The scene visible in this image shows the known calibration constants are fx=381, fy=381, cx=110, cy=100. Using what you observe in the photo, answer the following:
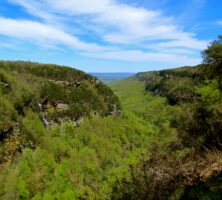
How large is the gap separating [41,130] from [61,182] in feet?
102

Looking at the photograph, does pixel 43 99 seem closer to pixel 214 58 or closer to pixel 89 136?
pixel 89 136

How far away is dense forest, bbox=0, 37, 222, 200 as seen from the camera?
13.8 meters

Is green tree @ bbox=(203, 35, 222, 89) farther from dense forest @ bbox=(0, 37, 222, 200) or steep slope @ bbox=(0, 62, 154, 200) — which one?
steep slope @ bbox=(0, 62, 154, 200)

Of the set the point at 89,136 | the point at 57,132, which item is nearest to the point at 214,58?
the point at 57,132

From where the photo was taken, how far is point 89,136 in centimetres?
13838

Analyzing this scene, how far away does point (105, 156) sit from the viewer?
12662 cm

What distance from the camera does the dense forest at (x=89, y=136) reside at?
13.8m

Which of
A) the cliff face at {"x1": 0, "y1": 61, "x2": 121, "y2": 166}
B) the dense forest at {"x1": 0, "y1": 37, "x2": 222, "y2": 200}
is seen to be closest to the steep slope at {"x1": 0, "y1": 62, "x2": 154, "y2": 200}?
the cliff face at {"x1": 0, "y1": 61, "x2": 121, "y2": 166}

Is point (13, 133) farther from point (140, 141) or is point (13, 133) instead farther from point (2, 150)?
point (140, 141)

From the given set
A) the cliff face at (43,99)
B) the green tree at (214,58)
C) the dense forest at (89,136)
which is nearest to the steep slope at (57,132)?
the cliff face at (43,99)

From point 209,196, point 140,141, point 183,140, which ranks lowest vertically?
point 140,141

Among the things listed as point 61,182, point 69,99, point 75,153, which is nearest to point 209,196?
point 61,182

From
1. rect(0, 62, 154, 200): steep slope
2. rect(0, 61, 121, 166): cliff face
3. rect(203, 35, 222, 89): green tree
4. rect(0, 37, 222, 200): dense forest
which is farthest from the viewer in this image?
rect(0, 61, 121, 166): cliff face

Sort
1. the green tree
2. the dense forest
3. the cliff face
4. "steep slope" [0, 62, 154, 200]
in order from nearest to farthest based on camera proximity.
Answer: the dense forest < the green tree < "steep slope" [0, 62, 154, 200] < the cliff face
